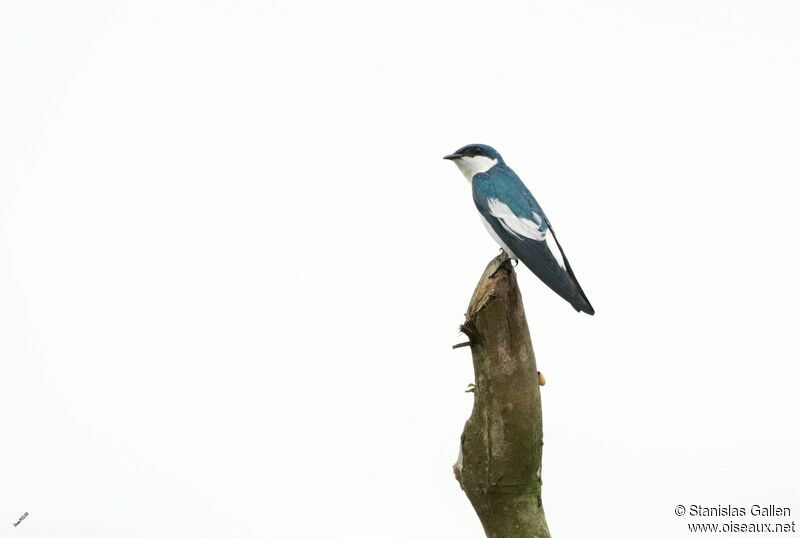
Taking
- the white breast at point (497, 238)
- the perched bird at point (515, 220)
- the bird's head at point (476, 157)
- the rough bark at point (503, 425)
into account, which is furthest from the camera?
the bird's head at point (476, 157)

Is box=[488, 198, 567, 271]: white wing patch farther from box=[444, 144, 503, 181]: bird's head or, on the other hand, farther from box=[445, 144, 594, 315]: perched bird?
box=[444, 144, 503, 181]: bird's head

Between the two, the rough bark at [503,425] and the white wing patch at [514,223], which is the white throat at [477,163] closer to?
the white wing patch at [514,223]

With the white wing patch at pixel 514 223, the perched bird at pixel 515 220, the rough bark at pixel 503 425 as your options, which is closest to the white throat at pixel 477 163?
the perched bird at pixel 515 220

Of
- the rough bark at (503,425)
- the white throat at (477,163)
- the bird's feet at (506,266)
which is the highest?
the white throat at (477,163)

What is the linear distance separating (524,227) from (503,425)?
1.83 m

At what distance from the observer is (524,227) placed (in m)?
7.86

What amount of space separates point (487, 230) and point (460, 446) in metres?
2.00

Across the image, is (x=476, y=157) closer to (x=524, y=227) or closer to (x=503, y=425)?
(x=524, y=227)

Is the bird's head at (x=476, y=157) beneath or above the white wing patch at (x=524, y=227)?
above

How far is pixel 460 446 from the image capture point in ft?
24.0

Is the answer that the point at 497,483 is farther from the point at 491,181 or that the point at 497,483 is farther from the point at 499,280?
the point at 491,181

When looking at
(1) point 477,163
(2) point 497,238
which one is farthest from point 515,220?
(1) point 477,163

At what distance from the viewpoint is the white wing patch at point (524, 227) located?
7820mm

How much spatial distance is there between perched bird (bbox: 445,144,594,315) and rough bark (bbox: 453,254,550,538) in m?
0.54
